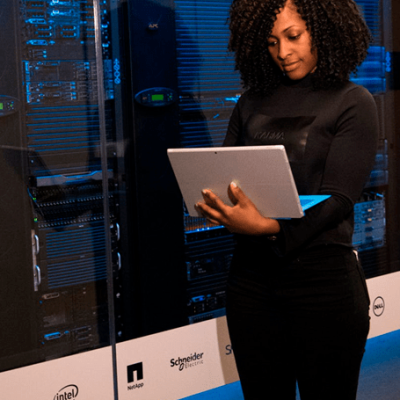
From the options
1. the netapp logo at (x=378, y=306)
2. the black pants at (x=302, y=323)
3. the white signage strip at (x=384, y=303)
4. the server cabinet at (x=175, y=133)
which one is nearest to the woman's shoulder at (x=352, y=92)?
the black pants at (x=302, y=323)

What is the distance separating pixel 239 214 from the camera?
1417 mm

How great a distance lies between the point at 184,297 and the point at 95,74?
100cm

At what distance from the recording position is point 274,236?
57.7 inches

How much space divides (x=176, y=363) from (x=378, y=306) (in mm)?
1186

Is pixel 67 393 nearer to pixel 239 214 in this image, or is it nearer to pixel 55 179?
pixel 55 179

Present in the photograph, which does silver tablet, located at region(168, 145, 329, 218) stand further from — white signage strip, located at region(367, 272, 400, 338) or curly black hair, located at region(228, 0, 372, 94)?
white signage strip, located at region(367, 272, 400, 338)

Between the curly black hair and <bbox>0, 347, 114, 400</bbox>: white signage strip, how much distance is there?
1.28 m

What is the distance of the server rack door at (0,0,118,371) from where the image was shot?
2174 millimetres

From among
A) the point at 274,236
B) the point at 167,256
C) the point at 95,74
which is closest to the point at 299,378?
the point at 274,236

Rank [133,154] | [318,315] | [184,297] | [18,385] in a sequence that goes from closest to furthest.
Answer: [318,315], [18,385], [133,154], [184,297]

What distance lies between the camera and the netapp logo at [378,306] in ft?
10.3

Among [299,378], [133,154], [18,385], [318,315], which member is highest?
[133,154]

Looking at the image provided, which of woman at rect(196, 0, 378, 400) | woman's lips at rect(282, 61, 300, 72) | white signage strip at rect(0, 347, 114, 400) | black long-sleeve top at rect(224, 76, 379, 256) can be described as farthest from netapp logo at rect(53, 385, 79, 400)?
woman's lips at rect(282, 61, 300, 72)

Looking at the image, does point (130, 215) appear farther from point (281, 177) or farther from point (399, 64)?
point (399, 64)
